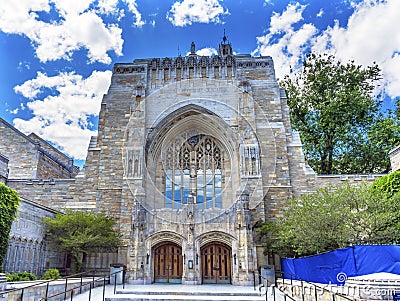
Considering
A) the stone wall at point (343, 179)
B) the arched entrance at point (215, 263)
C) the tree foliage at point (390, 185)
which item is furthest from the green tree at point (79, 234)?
the tree foliage at point (390, 185)

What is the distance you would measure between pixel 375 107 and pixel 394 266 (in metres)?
20.5

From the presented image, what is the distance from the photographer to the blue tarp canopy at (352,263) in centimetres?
785

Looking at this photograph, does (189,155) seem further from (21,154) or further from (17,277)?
(17,277)

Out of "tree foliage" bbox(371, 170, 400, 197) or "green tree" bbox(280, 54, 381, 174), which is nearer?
"tree foliage" bbox(371, 170, 400, 197)

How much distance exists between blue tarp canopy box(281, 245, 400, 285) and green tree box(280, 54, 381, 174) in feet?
53.2

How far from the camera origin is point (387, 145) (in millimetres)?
23484

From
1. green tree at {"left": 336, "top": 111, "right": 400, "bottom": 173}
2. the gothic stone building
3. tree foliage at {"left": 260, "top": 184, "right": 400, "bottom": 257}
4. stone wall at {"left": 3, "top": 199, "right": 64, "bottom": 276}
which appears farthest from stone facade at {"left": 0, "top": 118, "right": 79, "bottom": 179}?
green tree at {"left": 336, "top": 111, "right": 400, "bottom": 173}

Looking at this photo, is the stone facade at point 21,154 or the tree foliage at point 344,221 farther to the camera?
the stone facade at point 21,154

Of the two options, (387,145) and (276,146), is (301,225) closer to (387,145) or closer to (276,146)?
(276,146)

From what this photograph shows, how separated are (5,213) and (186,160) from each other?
32.6ft

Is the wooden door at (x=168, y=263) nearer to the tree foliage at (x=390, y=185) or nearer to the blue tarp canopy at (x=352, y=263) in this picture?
the blue tarp canopy at (x=352, y=263)

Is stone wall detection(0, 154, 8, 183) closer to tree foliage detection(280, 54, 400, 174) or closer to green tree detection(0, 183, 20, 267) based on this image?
green tree detection(0, 183, 20, 267)

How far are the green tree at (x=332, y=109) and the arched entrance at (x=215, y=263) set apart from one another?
1355cm

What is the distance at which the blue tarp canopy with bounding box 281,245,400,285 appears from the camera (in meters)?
7.85
